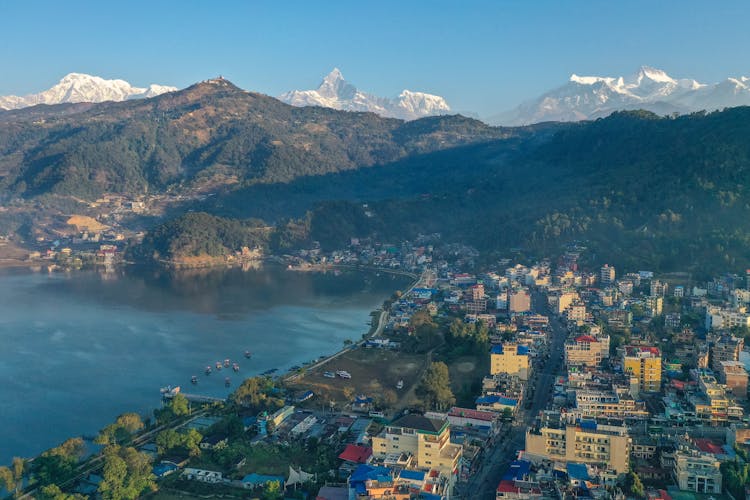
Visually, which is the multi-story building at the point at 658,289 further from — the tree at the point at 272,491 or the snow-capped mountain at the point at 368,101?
the snow-capped mountain at the point at 368,101

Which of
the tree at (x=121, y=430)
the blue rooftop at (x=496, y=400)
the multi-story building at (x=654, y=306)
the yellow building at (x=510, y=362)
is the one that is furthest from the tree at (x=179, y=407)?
the multi-story building at (x=654, y=306)

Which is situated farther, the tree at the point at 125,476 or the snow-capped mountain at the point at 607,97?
the snow-capped mountain at the point at 607,97

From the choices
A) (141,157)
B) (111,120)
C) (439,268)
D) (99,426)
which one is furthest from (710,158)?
(111,120)

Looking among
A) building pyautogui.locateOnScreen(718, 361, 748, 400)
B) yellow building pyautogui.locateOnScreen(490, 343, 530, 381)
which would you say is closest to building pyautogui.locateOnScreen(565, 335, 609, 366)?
yellow building pyautogui.locateOnScreen(490, 343, 530, 381)

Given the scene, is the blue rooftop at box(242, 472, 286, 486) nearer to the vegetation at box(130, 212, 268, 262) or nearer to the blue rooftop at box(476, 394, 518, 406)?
the blue rooftop at box(476, 394, 518, 406)

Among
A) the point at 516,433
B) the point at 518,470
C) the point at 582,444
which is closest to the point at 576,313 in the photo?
the point at 516,433

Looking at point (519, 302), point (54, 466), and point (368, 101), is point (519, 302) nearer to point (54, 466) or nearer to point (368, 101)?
point (54, 466)
